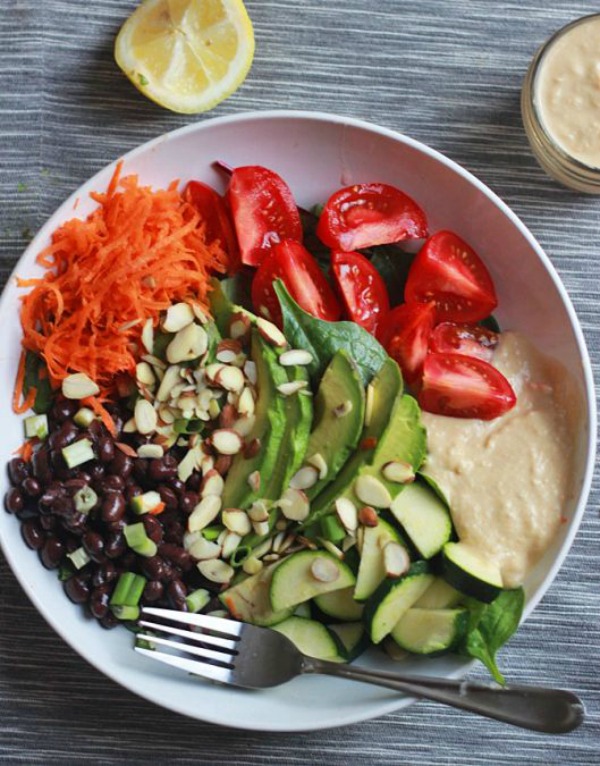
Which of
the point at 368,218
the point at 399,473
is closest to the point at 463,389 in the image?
the point at 399,473

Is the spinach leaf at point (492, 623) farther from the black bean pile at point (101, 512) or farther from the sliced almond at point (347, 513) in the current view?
the black bean pile at point (101, 512)

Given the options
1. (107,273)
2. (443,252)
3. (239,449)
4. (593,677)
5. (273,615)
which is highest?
(443,252)

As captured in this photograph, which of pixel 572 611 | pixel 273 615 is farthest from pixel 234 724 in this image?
pixel 572 611

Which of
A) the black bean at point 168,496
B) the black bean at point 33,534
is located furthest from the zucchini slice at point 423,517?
the black bean at point 33,534

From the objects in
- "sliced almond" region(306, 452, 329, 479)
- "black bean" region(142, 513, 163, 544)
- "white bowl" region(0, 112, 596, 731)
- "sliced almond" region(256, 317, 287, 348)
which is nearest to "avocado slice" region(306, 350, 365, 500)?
"sliced almond" region(306, 452, 329, 479)

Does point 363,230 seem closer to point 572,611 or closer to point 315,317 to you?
point 315,317

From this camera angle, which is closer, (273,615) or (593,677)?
(273,615)
